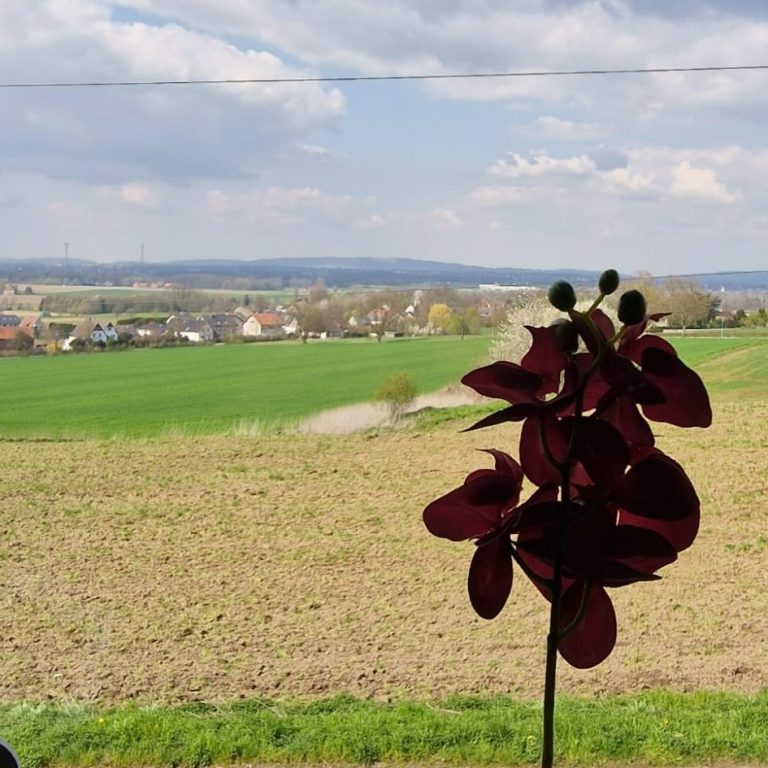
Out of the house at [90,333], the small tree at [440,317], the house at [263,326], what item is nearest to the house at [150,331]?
the house at [90,333]

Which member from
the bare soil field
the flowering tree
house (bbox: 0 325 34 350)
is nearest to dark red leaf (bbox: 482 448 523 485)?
the flowering tree

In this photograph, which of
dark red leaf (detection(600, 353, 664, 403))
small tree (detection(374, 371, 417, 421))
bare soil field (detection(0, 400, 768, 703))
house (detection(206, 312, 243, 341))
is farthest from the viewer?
small tree (detection(374, 371, 417, 421))

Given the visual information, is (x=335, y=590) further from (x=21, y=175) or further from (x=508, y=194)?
(x=21, y=175)

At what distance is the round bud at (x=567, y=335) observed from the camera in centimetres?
55

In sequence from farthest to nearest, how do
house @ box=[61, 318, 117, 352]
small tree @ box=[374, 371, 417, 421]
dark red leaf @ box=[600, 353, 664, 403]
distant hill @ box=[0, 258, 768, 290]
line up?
small tree @ box=[374, 371, 417, 421], house @ box=[61, 318, 117, 352], distant hill @ box=[0, 258, 768, 290], dark red leaf @ box=[600, 353, 664, 403]

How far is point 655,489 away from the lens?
0.54 metres

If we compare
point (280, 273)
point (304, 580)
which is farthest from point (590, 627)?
point (280, 273)

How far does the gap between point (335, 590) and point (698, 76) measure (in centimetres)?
208

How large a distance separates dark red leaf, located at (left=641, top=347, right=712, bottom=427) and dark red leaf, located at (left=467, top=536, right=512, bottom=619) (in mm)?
122

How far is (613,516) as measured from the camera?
0.55 meters

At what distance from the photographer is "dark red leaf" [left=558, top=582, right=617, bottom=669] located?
0.59 meters

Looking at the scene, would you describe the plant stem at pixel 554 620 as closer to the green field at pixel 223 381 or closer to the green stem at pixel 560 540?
the green stem at pixel 560 540

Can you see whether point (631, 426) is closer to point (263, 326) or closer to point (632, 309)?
point (632, 309)

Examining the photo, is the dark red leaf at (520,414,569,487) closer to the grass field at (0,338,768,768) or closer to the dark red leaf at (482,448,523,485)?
the dark red leaf at (482,448,523,485)
